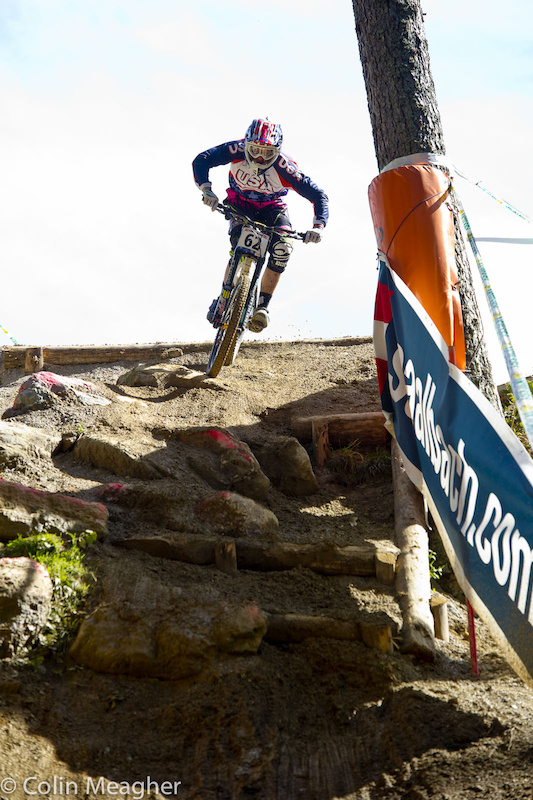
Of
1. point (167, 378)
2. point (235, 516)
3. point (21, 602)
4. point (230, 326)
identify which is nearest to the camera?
point (21, 602)

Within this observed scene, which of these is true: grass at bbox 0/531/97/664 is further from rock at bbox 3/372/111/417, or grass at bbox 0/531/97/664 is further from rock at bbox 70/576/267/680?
rock at bbox 3/372/111/417

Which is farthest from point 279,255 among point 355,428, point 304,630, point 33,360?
point 304,630

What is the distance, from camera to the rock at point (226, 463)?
5117 mm

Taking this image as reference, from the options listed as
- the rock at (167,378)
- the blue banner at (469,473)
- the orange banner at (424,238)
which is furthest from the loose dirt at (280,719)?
the rock at (167,378)

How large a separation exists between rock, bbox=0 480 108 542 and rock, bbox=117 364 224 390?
10.8 feet

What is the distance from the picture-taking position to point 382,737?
3004 mm

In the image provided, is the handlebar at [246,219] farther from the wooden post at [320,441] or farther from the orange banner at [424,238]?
the orange banner at [424,238]

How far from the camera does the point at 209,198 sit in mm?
7133

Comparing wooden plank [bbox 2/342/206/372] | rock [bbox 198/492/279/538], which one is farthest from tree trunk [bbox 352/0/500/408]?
wooden plank [bbox 2/342/206/372]

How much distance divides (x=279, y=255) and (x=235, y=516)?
12.6 feet

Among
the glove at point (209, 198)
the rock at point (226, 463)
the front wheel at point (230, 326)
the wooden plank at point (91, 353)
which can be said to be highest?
the glove at point (209, 198)

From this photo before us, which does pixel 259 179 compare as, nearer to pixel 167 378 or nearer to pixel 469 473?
pixel 167 378

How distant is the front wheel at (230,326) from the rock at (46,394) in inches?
59.7

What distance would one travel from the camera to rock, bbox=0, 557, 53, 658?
10.4 feet
